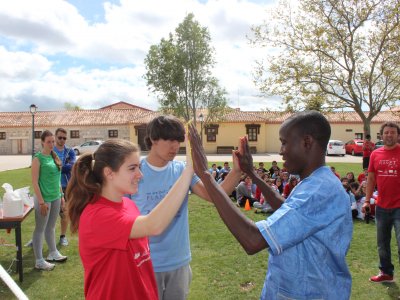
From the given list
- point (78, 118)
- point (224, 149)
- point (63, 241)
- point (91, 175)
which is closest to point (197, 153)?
point (91, 175)

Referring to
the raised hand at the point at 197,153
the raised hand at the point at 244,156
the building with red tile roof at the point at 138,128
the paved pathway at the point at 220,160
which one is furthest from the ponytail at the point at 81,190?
the building with red tile roof at the point at 138,128

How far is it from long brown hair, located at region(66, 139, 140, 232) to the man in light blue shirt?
19.0 inches

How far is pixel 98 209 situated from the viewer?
1.84 m

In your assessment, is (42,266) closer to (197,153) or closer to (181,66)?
(197,153)

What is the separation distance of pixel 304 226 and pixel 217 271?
3987 mm

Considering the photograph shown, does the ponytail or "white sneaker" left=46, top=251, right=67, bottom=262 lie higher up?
the ponytail

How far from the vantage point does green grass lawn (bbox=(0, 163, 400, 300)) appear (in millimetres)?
4496

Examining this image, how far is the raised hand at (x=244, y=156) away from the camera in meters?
2.30

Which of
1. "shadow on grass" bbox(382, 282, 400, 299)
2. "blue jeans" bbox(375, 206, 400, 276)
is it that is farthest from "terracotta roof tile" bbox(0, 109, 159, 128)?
"shadow on grass" bbox(382, 282, 400, 299)

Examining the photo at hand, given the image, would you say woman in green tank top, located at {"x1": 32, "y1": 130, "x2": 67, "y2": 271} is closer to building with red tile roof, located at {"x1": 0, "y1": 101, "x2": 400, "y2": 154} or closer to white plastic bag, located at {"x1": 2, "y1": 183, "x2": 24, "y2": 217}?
white plastic bag, located at {"x1": 2, "y1": 183, "x2": 24, "y2": 217}

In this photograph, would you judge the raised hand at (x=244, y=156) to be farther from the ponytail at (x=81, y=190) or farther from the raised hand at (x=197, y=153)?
the ponytail at (x=81, y=190)

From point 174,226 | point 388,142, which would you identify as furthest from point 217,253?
point 174,226

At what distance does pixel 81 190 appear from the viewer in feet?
6.48

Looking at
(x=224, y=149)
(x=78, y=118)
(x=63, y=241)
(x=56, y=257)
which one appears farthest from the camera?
(x=78, y=118)
